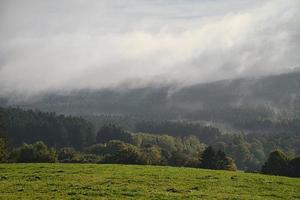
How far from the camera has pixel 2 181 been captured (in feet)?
132

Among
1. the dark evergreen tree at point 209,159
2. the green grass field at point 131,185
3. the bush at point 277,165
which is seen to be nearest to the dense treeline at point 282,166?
the bush at point 277,165

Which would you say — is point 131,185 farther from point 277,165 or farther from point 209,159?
point 209,159

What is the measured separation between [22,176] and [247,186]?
21629 mm

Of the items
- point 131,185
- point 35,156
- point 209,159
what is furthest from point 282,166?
point 131,185

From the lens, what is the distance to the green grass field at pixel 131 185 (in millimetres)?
33250

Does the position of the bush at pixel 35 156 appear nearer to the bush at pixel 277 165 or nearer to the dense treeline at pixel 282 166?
the bush at pixel 277 165

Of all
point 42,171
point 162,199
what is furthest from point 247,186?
point 42,171

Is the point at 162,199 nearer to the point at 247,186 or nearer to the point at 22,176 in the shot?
the point at 247,186

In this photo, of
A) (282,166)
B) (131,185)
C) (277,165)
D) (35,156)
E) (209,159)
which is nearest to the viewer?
(131,185)

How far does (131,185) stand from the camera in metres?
37.7

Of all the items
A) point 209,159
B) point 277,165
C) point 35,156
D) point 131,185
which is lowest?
point 131,185

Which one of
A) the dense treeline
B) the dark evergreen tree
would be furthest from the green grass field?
the dark evergreen tree

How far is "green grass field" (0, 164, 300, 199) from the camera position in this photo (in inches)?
1309

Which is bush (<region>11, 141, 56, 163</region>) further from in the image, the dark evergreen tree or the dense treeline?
the dense treeline
